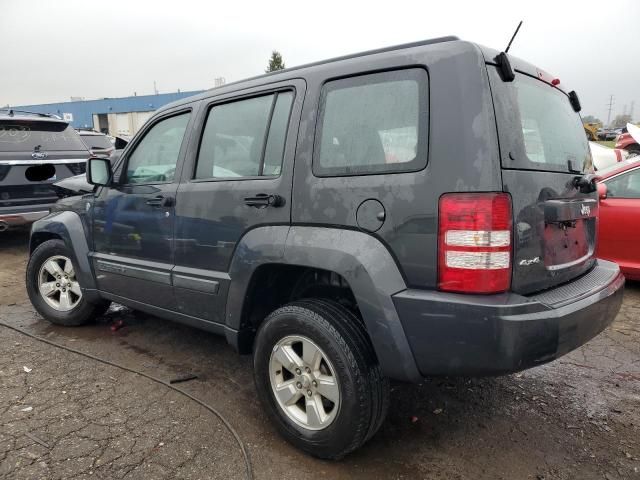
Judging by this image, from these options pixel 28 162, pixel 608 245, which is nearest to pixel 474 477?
pixel 608 245

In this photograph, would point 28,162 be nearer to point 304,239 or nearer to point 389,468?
point 304,239

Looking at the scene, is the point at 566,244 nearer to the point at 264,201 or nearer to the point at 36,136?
the point at 264,201

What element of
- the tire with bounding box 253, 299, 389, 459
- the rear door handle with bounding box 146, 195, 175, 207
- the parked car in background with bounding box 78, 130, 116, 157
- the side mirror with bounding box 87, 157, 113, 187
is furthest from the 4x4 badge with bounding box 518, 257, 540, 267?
the parked car in background with bounding box 78, 130, 116, 157

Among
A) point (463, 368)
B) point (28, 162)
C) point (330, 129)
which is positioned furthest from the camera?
point (28, 162)

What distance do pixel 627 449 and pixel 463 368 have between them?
4.11ft

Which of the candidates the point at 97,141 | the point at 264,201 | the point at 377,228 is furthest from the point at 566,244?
the point at 97,141

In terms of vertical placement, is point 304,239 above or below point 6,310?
above

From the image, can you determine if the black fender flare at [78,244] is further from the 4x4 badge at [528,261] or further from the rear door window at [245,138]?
the 4x4 badge at [528,261]

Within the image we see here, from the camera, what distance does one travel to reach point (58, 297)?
13.9ft

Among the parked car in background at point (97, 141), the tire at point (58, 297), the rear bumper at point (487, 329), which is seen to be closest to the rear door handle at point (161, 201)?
the tire at point (58, 297)

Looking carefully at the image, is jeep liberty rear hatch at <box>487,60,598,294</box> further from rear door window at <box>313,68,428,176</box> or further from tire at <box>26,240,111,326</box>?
tire at <box>26,240,111,326</box>

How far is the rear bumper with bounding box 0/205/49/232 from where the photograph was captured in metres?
6.21

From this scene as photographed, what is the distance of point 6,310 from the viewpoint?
4676 mm

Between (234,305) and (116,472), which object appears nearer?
(116,472)
